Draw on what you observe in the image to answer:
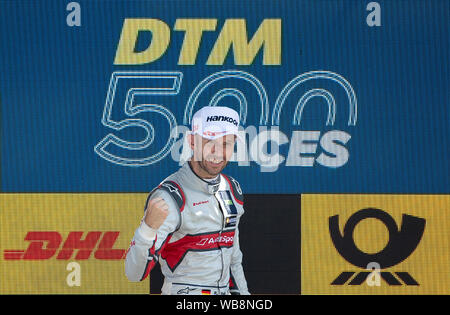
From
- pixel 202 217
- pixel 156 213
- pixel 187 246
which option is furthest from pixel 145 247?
pixel 202 217

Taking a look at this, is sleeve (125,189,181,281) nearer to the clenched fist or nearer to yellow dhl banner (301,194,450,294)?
the clenched fist

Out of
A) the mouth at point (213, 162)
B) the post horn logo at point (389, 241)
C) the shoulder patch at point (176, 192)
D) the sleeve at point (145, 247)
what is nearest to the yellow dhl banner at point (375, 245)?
the post horn logo at point (389, 241)

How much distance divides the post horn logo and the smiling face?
5.37 feet

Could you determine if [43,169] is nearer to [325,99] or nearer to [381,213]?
[325,99]

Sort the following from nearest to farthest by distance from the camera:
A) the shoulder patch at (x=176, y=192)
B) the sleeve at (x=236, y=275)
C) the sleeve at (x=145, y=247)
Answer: the sleeve at (x=145, y=247)
the shoulder patch at (x=176, y=192)
the sleeve at (x=236, y=275)

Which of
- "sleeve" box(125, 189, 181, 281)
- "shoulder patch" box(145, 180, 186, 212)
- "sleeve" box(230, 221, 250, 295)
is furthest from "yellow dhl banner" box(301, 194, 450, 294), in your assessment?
"sleeve" box(125, 189, 181, 281)

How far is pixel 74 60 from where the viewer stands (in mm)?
5547

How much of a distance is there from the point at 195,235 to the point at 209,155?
48cm

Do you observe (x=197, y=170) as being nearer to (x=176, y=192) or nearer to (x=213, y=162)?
(x=213, y=162)

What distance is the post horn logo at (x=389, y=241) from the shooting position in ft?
18.5

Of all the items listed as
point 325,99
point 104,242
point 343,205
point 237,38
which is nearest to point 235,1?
point 237,38

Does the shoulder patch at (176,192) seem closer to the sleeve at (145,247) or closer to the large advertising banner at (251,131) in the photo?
the sleeve at (145,247)

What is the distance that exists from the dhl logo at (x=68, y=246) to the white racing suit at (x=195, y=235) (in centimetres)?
144

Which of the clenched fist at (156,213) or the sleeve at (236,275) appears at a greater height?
the clenched fist at (156,213)
